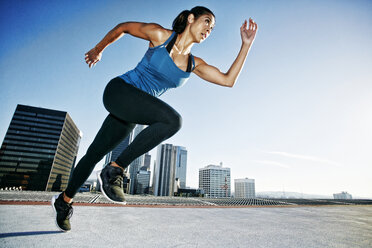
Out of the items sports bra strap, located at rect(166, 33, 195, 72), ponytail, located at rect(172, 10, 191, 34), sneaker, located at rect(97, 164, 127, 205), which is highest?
ponytail, located at rect(172, 10, 191, 34)

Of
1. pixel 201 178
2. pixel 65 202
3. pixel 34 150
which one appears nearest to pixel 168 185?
pixel 201 178

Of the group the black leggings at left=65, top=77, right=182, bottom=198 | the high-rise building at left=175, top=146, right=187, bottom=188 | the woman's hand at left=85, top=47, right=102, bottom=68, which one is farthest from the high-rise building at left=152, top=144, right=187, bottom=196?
the black leggings at left=65, top=77, right=182, bottom=198

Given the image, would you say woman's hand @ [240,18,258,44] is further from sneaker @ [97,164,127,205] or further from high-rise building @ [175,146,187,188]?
high-rise building @ [175,146,187,188]

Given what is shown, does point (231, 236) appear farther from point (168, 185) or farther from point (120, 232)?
point (168, 185)

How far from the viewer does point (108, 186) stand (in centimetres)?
120

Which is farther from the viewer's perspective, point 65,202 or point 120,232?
point 65,202

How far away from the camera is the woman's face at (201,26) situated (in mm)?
1532

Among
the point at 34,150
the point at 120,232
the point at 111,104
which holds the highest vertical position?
the point at 34,150

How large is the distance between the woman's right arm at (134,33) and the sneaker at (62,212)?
4.85 feet

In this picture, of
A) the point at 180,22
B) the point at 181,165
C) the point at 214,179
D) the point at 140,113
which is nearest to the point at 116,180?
the point at 140,113

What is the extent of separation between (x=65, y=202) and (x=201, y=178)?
14621 cm

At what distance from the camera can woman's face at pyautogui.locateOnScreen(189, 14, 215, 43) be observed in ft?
5.03

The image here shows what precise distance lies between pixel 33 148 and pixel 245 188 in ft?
526

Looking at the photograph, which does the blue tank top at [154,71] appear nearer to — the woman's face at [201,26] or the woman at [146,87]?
the woman at [146,87]
